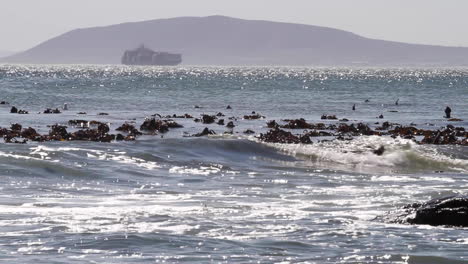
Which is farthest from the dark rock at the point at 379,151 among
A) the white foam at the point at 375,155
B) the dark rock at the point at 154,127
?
the dark rock at the point at 154,127

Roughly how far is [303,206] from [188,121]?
34081 mm

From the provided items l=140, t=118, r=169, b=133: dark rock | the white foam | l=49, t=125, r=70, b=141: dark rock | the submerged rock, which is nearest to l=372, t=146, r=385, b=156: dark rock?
the white foam

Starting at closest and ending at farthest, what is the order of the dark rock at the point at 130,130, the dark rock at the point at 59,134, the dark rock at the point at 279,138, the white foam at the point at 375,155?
the white foam at the point at 375,155
the dark rock at the point at 59,134
the dark rock at the point at 279,138
the dark rock at the point at 130,130

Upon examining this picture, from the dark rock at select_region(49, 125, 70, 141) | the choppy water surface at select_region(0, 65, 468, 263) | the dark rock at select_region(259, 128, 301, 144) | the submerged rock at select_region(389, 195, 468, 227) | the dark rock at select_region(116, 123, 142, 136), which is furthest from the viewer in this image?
the dark rock at select_region(116, 123, 142, 136)

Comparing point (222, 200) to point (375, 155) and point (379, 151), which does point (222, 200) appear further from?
point (379, 151)

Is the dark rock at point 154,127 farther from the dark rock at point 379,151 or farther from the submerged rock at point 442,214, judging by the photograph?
the submerged rock at point 442,214

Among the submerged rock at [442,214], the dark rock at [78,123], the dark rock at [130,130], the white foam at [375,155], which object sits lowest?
the dark rock at [78,123]

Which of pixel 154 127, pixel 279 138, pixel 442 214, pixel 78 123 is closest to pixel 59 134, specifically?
pixel 154 127

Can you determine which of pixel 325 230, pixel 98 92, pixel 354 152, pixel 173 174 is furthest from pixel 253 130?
pixel 98 92

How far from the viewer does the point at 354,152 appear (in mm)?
Answer: 34562

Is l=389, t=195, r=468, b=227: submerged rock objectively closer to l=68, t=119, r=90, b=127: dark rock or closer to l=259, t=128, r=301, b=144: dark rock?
l=259, t=128, r=301, b=144: dark rock

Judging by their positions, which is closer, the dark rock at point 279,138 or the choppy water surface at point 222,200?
the choppy water surface at point 222,200

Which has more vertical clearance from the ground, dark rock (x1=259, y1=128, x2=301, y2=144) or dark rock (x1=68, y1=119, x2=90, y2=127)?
dark rock (x1=259, y1=128, x2=301, y2=144)

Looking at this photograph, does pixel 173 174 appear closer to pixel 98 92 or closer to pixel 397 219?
pixel 397 219
